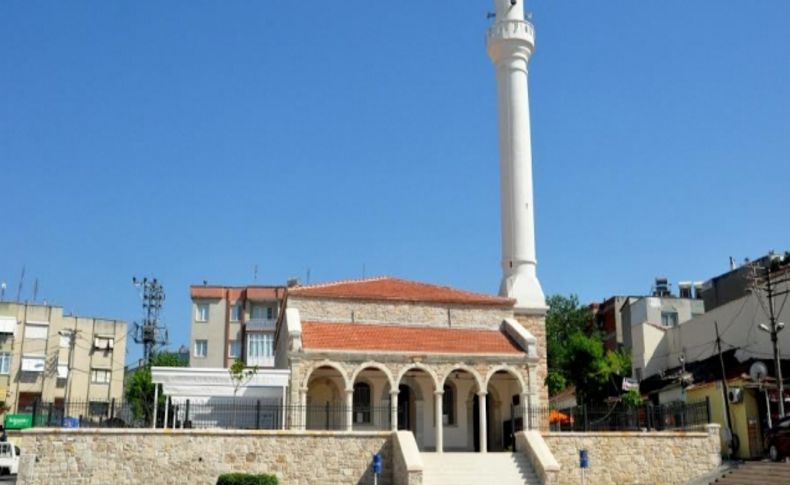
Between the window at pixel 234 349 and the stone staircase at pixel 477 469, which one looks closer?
the stone staircase at pixel 477 469

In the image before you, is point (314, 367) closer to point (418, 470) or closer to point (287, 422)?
point (287, 422)

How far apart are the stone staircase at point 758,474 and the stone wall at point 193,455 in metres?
9.68

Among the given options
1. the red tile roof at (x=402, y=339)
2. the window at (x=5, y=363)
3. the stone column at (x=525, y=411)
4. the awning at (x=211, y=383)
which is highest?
the window at (x=5, y=363)

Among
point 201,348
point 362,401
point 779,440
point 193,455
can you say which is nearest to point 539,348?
point 362,401

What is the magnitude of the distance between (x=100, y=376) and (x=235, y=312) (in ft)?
33.0

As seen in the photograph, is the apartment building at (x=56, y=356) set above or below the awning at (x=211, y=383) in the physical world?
above

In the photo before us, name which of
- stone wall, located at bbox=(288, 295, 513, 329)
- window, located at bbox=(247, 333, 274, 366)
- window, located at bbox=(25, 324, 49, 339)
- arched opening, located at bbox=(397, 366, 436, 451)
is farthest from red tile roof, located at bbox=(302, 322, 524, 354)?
window, located at bbox=(25, 324, 49, 339)

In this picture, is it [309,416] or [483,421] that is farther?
[309,416]

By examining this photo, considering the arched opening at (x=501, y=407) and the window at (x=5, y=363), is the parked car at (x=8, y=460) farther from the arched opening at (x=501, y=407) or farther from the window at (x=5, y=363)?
the window at (x=5, y=363)

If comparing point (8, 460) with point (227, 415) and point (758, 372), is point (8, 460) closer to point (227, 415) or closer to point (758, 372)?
point (227, 415)

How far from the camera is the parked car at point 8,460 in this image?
2775 cm

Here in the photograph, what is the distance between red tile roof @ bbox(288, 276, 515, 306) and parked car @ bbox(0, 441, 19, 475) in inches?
447

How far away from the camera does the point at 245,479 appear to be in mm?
20500

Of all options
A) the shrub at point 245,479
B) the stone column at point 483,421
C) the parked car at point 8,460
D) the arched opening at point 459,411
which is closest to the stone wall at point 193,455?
the shrub at point 245,479
